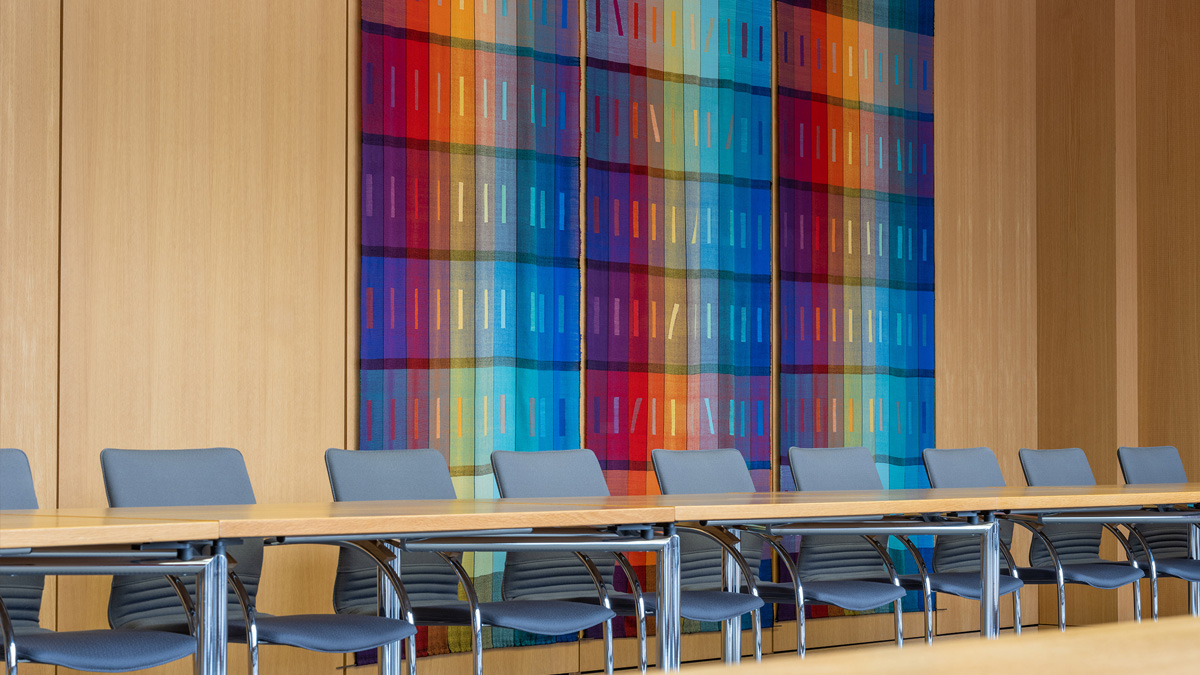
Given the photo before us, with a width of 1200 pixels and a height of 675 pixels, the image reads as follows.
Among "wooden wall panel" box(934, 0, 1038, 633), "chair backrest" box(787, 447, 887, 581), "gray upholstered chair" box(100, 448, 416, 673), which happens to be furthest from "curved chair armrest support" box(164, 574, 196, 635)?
"wooden wall panel" box(934, 0, 1038, 633)

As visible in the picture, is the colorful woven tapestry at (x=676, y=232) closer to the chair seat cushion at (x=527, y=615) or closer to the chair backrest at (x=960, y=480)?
the chair backrest at (x=960, y=480)

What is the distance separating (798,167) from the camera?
6305 millimetres

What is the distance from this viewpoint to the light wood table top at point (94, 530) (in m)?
2.18

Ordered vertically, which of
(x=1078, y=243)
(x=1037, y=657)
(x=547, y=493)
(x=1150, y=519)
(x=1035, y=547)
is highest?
(x=1078, y=243)

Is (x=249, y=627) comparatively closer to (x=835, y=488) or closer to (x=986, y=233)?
(x=835, y=488)

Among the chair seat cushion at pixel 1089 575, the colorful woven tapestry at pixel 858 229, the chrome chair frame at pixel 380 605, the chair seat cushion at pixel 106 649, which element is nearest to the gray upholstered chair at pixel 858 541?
the chair seat cushion at pixel 1089 575

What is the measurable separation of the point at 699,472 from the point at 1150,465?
2.66 metres

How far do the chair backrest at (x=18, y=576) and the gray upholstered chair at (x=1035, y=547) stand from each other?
10.9 feet

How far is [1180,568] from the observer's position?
16.3 feet

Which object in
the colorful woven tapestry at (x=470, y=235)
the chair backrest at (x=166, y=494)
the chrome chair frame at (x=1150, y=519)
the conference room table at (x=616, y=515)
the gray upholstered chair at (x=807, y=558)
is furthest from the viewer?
the colorful woven tapestry at (x=470, y=235)

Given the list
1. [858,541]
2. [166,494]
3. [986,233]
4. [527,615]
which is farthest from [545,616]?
[986,233]

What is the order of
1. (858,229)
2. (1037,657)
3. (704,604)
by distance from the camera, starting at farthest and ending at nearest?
(858,229)
(704,604)
(1037,657)

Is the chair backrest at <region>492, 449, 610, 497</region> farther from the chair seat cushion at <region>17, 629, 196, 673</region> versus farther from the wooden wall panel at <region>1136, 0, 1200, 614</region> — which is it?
the wooden wall panel at <region>1136, 0, 1200, 614</region>

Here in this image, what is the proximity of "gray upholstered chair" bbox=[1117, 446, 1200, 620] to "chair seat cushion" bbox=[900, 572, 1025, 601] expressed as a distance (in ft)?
2.28
